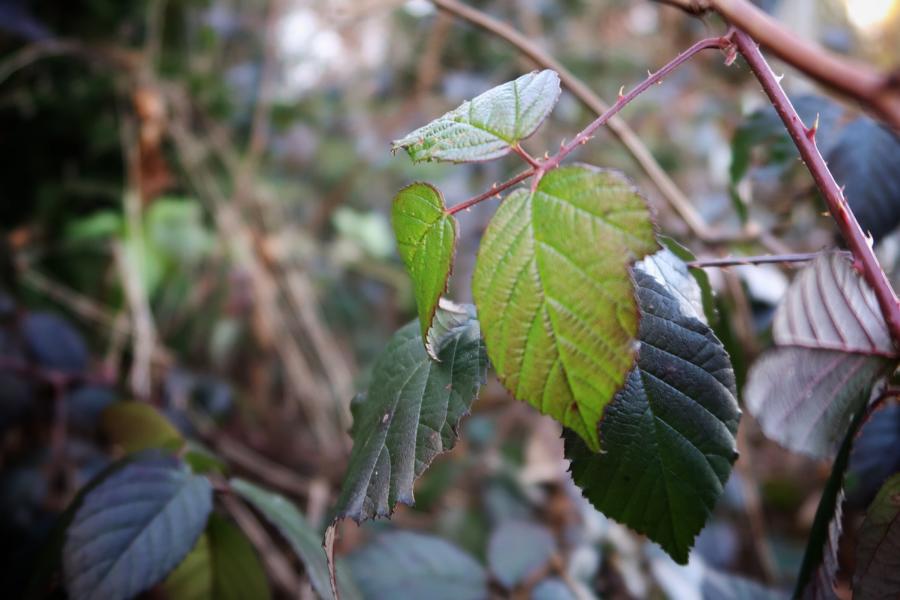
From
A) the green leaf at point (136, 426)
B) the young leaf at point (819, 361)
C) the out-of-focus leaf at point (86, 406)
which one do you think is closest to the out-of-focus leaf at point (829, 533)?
the young leaf at point (819, 361)

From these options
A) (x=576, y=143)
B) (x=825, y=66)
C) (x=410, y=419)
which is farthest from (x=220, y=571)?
(x=825, y=66)

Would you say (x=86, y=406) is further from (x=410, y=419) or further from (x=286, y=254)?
(x=410, y=419)

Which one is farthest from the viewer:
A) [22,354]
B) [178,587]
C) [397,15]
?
[397,15]

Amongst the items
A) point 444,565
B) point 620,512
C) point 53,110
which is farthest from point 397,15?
point 620,512

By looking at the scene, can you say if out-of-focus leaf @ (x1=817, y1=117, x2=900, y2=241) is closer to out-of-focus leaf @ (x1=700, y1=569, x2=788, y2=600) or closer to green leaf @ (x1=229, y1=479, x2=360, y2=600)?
out-of-focus leaf @ (x1=700, y1=569, x2=788, y2=600)

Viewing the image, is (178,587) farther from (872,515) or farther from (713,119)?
(713,119)

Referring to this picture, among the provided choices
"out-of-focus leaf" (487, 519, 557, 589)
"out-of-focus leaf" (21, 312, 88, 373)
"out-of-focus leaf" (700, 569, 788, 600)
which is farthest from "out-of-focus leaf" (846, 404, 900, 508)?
"out-of-focus leaf" (21, 312, 88, 373)
